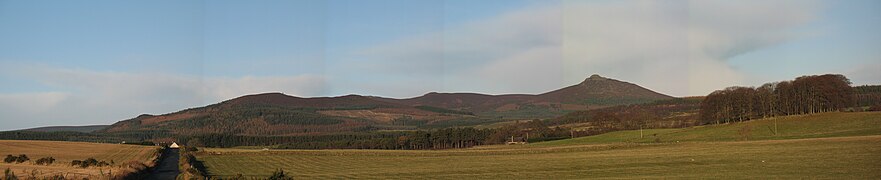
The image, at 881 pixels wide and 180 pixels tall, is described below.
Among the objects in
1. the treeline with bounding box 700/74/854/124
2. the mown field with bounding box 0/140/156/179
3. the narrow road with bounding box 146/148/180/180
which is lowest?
the narrow road with bounding box 146/148/180/180

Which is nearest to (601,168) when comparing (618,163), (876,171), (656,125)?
(618,163)

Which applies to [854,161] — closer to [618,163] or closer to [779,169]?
[779,169]

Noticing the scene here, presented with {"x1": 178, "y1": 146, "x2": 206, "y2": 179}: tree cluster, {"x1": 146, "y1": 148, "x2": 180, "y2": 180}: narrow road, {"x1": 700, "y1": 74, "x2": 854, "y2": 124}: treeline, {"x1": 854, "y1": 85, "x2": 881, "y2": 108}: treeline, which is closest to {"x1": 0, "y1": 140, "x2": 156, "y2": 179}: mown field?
{"x1": 146, "y1": 148, "x2": 180, "y2": 180}: narrow road

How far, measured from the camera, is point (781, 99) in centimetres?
12100

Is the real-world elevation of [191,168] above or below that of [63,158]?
above

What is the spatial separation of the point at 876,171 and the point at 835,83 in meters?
88.5

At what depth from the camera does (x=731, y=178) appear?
126 ft

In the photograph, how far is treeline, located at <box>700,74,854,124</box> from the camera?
115 metres

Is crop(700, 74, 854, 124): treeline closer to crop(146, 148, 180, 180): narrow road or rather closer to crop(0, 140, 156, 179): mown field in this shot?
crop(146, 148, 180, 180): narrow road

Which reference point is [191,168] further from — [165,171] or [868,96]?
[868,96]

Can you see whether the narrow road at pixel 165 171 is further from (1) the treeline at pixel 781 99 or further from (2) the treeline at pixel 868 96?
(2) the treeline at pixel 868 96

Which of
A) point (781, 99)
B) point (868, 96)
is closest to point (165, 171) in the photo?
point (781, 99)

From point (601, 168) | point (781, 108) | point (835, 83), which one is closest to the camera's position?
point (601, 168)

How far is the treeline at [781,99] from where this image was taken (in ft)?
376
